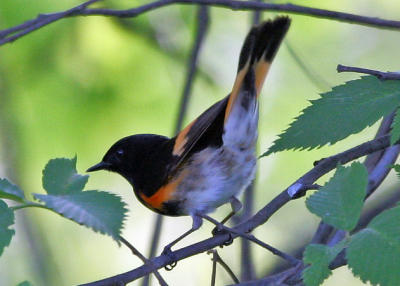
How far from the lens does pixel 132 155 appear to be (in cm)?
344

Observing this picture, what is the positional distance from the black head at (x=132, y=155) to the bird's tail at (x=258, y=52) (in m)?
0.81

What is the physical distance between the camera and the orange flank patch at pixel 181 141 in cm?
291

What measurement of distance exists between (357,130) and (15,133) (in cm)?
290

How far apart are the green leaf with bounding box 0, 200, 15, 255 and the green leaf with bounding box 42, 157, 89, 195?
0.10 m

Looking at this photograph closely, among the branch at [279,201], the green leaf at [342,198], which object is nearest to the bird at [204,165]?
the branch at [279,201]

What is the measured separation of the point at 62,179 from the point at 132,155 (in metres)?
1.79

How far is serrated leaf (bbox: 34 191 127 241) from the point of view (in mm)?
1494

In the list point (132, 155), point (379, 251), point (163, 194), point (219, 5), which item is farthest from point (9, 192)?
point (132, 155)

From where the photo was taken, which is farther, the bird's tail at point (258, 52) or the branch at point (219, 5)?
the bird's tail at point (258, 52)

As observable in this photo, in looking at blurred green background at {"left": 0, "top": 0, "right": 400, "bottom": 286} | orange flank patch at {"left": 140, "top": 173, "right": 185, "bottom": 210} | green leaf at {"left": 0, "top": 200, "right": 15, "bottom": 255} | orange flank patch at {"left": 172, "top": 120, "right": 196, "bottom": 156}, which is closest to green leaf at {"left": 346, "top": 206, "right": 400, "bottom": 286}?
green leaf at {"left": 0, "top": 200, "right": 15, "bottom": 255}

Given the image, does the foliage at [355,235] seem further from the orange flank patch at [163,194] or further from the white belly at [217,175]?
the orange flank patch at [163,194]

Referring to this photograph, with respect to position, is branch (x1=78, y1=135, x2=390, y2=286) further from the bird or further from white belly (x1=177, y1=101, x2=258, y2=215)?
white belly (x1=177, y1=101, x2=258, y2=215)

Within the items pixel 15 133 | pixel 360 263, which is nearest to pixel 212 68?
pixel 15 133

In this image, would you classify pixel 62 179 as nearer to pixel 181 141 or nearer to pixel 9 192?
pixel 9 192
